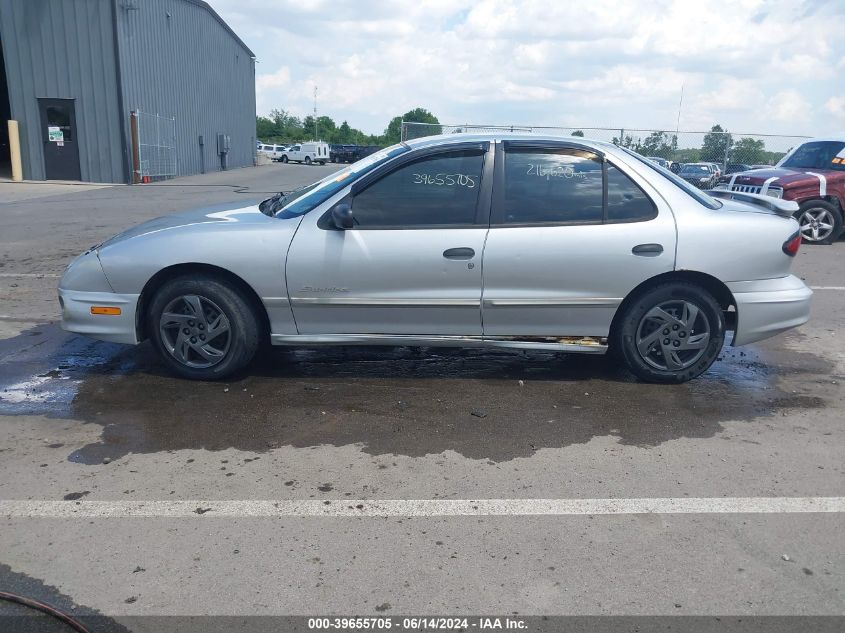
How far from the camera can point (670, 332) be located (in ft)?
16.4

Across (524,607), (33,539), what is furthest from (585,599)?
(33,539)

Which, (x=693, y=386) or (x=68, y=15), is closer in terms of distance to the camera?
(x=693, y=386)

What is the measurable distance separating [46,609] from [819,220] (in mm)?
13277

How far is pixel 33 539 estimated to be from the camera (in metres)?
3.09

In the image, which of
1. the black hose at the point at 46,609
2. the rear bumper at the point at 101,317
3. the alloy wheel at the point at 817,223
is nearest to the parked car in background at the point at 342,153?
the alloy wheel at the point at 817,223

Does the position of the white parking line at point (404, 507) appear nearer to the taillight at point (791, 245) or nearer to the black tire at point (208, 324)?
the black tire at point (208, 324)

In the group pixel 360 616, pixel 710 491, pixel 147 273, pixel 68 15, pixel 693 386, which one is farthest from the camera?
pixel 68 15

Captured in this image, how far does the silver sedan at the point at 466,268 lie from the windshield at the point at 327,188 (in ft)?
0.08

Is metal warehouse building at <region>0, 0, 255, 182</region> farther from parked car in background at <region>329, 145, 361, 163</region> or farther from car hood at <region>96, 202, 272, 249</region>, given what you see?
parked car in background at <region>329, 145, 361, 163</region>

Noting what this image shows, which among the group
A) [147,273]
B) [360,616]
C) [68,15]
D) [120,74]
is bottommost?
[360,616]

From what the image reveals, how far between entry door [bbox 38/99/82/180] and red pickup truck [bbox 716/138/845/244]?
841 inches

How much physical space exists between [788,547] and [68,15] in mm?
26559

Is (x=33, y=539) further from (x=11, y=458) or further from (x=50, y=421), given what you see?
(x=50, y=421)

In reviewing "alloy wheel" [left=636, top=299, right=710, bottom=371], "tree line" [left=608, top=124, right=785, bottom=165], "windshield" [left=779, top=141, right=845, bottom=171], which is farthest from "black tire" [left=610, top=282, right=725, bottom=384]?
"tree line" [left=608, top=124, right=785, bottom=165]
